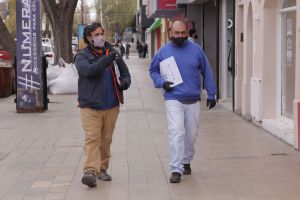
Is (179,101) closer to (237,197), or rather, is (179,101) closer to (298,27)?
(237,197)

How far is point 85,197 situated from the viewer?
6.83 metres

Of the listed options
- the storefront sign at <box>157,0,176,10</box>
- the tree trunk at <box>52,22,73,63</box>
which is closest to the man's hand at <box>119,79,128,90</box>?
the storefront sign at <box>157,0,176,10</box>

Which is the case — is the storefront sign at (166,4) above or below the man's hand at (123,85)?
above

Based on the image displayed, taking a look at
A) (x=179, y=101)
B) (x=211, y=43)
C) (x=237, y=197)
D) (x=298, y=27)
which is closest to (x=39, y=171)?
(x=179, y=101)

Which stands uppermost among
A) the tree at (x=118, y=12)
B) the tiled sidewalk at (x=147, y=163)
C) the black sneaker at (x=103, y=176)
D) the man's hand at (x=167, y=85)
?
the tree at (x=118, y=12)

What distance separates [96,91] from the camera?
707 centimetres

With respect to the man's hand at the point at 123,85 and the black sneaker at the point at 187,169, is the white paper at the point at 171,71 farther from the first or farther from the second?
the black sneaker at the point at 187,169

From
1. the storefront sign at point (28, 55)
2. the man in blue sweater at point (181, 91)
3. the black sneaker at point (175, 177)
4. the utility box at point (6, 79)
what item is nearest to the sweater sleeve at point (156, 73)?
the man in blue sweater at point (181, 91)

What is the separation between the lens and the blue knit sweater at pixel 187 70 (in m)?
7.25

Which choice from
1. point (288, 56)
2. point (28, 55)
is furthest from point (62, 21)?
point (288, 56)

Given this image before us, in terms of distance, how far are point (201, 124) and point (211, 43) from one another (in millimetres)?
8030

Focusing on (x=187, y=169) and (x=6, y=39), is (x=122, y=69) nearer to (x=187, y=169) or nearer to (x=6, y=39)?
(x=187, y=169)

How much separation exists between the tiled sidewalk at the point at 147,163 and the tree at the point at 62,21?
34.3 ft

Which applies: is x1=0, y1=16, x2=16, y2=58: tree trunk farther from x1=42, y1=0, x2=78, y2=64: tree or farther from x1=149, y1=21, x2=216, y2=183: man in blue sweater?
x1=149, y1=21, x2=216, y2=183: man in blue sweater
